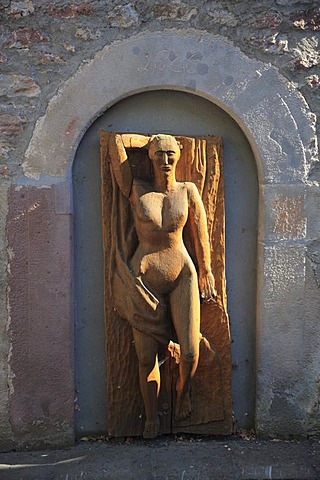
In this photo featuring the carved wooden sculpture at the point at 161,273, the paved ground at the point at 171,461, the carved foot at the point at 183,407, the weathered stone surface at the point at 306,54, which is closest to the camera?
the paved ground at the point at 171,461

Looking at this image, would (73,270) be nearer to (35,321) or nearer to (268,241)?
(35,321)

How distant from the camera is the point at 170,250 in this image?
131 inches

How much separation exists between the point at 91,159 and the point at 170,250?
0.73m

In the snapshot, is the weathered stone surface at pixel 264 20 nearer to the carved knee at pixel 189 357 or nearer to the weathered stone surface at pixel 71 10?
the weathered stone surface at pixel 71 10

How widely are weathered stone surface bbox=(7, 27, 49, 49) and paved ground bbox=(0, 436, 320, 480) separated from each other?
2389 mm

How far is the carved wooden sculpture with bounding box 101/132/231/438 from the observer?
3.32 meters

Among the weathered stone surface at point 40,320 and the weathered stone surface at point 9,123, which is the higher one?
the weathered stone surface at point 9,123

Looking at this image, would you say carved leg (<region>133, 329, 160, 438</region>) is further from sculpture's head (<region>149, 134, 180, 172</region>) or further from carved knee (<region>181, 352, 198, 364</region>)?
sculpture's head (<region>149, 134, 180, 172</region>)

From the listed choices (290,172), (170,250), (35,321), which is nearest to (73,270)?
(35,321)

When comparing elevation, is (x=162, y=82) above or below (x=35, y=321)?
above

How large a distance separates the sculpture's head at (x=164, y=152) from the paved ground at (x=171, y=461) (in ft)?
5.50

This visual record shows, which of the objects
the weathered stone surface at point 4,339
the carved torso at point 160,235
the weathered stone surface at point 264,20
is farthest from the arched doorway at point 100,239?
the weathered stone surface at point 264,20

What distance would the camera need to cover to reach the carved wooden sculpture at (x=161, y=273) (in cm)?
332

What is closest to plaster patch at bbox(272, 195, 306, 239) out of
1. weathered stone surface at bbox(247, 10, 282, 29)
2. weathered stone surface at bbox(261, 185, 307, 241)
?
weathered stone surface at bbox(261, 185, 307, 241)
